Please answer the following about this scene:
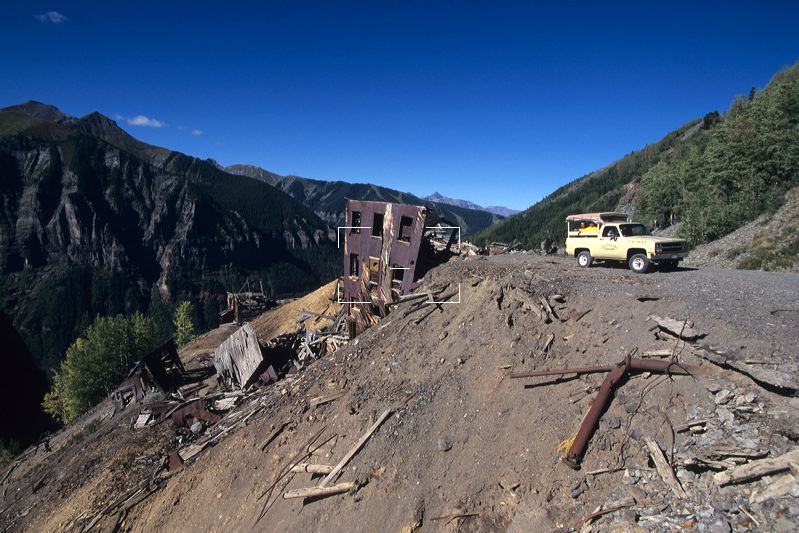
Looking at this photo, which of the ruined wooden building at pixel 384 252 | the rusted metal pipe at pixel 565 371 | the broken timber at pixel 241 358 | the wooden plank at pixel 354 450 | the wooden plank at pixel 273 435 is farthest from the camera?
the ruined wooden building at pixel 384 252

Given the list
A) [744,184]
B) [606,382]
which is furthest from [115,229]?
[606,382]

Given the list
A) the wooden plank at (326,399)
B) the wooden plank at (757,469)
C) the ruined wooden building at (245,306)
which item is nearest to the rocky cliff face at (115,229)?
the ruined wooden building at (245,306)

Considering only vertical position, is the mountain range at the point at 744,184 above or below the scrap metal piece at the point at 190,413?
above

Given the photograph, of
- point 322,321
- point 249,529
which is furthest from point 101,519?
point 322,321

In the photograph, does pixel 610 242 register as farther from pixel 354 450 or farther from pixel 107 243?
pixel 107 243

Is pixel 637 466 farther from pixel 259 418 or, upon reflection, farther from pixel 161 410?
pixel 161 410

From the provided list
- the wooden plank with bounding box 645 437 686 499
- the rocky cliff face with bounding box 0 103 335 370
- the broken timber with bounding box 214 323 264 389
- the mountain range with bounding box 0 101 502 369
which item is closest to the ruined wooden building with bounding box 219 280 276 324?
the broken timber with bounding box 214 323 264 389

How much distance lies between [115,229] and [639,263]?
173 metres

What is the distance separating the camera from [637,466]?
187 inches

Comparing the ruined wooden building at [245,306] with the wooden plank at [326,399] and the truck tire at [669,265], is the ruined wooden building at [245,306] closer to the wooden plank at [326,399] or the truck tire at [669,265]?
the wooden plank at [326,399]

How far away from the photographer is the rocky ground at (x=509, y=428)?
14.8 ft

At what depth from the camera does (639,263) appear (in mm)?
13453

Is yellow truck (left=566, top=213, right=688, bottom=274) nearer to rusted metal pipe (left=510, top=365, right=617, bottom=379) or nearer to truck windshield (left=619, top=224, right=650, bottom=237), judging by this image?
truck windshield (left=619, top=224, right=650, bottom=237)

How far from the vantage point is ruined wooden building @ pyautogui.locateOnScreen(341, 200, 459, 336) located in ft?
45.3
